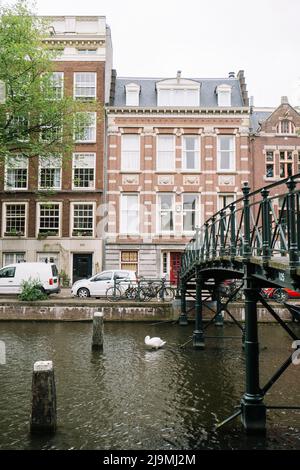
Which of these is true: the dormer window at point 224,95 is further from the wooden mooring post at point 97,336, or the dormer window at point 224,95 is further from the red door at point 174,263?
the wooden mooring post at point 97,336

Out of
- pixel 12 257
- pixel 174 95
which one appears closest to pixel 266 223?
pixel 12 257

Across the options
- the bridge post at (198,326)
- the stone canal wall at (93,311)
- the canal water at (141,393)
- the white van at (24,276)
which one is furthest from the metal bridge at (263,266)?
Answer: the white van at (24,276)

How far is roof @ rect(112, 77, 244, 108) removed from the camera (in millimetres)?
29594

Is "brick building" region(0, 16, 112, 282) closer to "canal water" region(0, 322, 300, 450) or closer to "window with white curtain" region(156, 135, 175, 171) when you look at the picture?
"window with white curtain" region(156, 135, 175, 171)

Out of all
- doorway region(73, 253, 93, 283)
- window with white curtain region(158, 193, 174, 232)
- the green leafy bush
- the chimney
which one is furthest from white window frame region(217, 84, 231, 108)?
the green leafy bush

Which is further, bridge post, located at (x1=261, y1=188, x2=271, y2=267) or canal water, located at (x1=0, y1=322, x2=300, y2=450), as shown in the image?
canal water, located at (x1=0, y1=322, x2=300, y2=450)

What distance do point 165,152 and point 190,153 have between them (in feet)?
6.11

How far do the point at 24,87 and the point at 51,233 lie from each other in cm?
1061

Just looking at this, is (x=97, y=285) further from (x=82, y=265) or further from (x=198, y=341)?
(x=198, y=341)

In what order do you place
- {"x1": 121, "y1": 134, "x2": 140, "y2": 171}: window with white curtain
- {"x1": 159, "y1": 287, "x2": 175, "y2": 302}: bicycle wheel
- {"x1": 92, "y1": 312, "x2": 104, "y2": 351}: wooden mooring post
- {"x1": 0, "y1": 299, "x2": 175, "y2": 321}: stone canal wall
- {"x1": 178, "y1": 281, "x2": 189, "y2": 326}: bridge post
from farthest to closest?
1. {"x1": 121, "y1": 134, "x2": 140, "y2": 171}: window with white curtain
2. {"x1": 159, "y1": 287, "x2": 175, "y2": 302}: bicycle wheel
3. {"x1": 0, "y1": 299, "x2": 175, "y2": 321}: stone canal wall
4. {"x1": 178, "y1": 281, "x2": 189, "y2": 326}: bridge post
5. {"x1": 92, "y1": 312, "x2": 104, "y2": 351}: wooden mooring post

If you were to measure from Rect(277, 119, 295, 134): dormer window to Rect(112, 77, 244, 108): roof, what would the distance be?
3.36m

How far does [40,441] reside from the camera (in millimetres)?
6352

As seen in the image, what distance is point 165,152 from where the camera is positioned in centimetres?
2898
